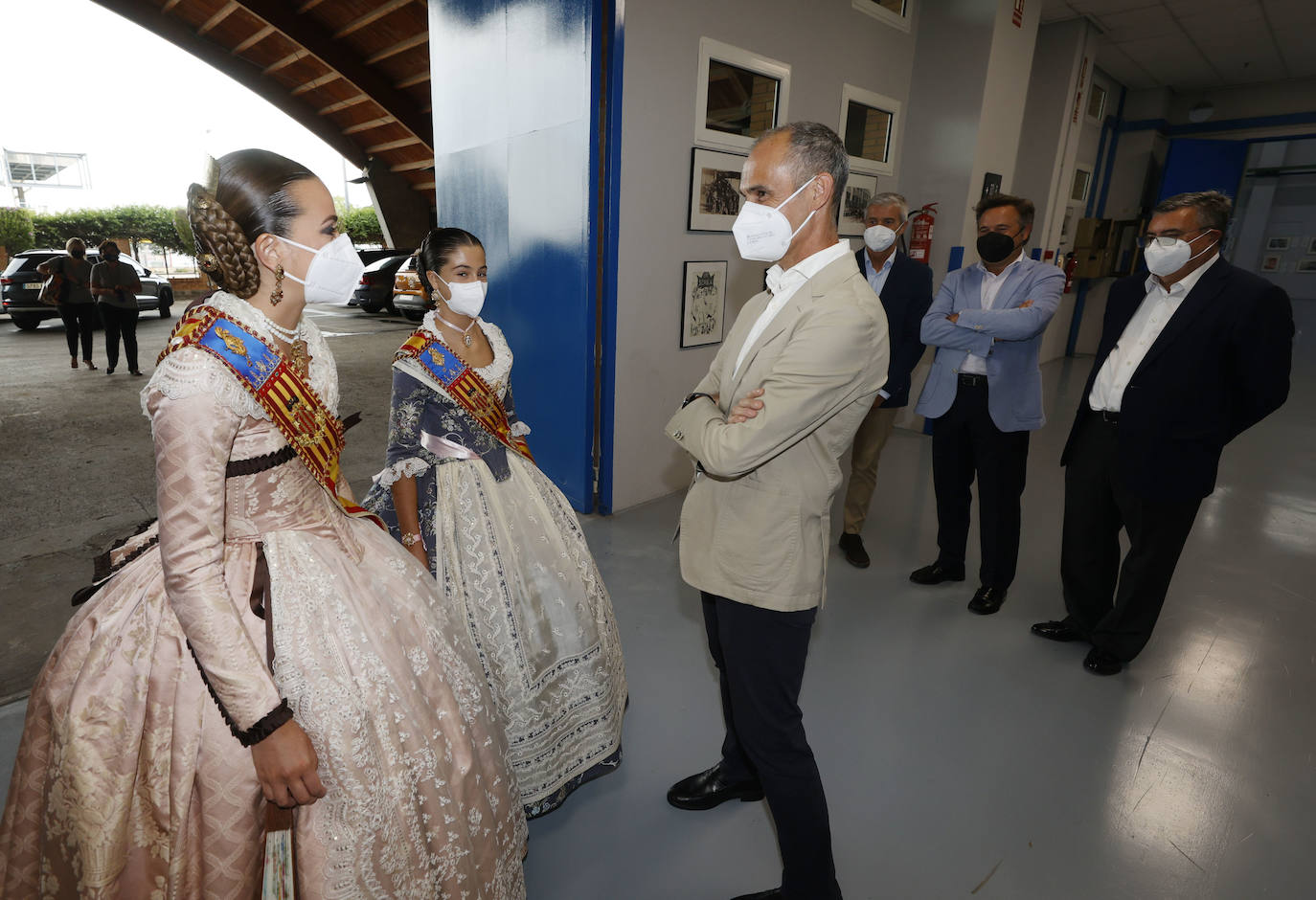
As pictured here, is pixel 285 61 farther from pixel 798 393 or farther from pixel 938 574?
pixel 798 393

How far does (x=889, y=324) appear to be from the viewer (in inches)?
134

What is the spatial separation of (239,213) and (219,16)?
505 inches

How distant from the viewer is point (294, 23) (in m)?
10.4

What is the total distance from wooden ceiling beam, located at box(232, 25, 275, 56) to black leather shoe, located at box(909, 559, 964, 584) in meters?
12.3

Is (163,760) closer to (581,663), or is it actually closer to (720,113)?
(581,663)

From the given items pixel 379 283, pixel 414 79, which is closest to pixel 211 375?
pixel 379 283

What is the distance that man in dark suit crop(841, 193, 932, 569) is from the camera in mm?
3465

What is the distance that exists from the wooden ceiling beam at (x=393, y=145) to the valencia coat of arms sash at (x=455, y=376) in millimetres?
13808

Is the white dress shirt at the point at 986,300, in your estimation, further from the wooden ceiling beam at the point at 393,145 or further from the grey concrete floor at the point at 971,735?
the wooden ceiling beam at the point at 393,145

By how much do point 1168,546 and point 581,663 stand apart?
2.25 meters

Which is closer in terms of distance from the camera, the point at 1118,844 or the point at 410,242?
the point at 1118,844

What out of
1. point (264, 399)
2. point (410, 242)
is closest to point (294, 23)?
point (410, 242)

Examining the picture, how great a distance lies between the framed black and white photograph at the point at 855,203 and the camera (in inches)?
208

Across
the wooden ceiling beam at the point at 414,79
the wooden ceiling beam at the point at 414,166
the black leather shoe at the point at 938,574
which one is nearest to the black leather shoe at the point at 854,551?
the black leather shoe at the point at 938,574
